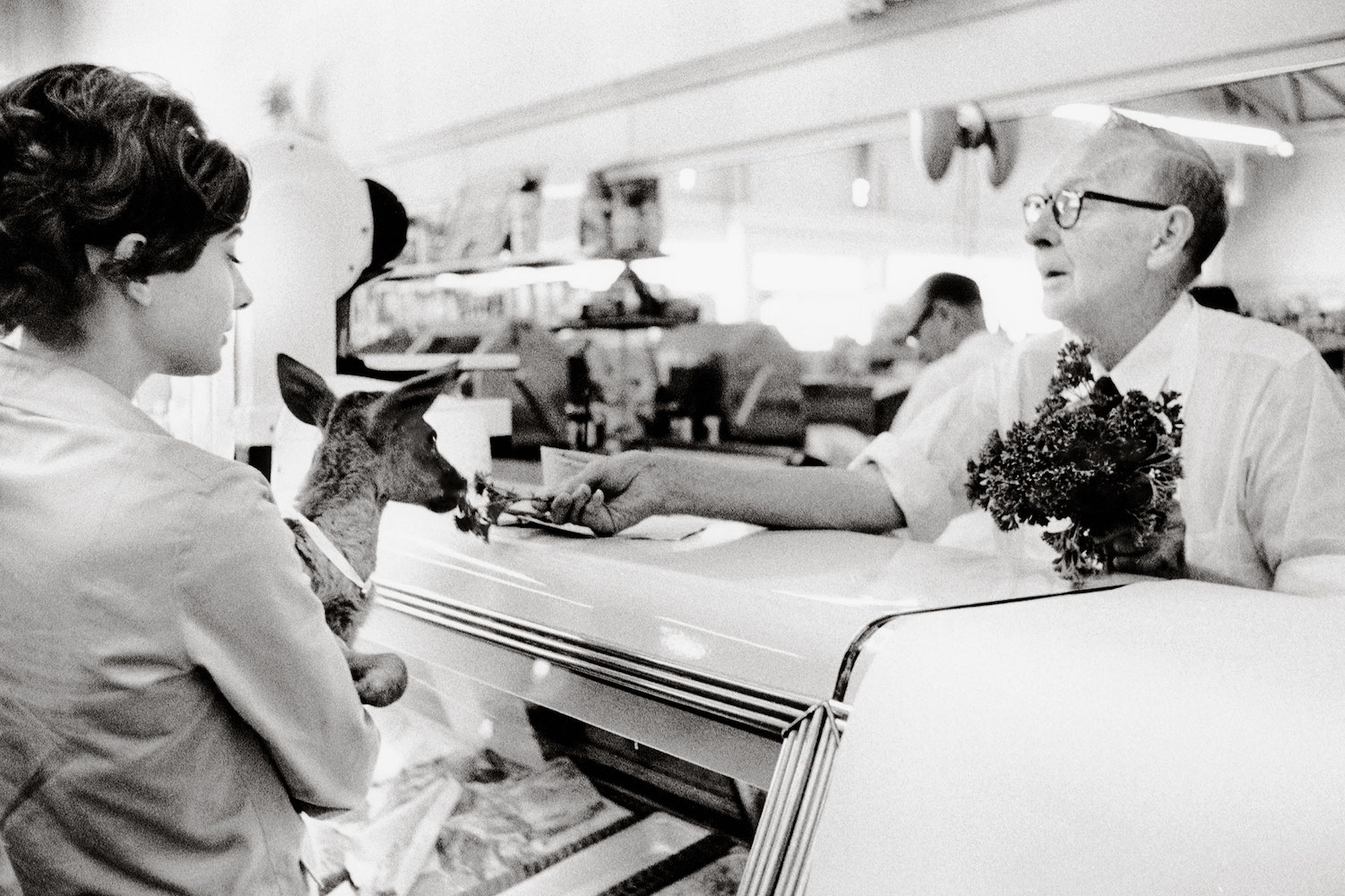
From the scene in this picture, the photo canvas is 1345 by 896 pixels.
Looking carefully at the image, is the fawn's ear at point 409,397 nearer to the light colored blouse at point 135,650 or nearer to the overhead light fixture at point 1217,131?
the light colored blouse at point 135,650

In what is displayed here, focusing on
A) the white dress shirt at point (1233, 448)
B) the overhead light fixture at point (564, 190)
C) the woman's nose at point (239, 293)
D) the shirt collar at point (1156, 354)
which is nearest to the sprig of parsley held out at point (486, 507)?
the woman's nose at point (239, 293)

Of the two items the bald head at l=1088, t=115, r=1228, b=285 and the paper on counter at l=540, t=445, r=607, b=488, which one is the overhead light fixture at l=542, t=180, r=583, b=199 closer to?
the bald head at l=1088, t=115, r=1228, b=285

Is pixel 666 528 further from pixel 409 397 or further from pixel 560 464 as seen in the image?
pixel 409 397

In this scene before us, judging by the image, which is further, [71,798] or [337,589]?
[337,589]

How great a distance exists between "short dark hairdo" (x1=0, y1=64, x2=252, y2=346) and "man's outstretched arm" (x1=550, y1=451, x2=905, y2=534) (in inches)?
29.9

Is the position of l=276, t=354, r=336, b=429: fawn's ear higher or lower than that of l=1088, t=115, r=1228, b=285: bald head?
lower

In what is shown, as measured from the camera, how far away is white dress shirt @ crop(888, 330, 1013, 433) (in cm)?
377

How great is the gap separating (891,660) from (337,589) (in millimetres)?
664

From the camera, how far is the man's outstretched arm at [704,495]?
5.49 feet

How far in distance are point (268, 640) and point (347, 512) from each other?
37 centimetres

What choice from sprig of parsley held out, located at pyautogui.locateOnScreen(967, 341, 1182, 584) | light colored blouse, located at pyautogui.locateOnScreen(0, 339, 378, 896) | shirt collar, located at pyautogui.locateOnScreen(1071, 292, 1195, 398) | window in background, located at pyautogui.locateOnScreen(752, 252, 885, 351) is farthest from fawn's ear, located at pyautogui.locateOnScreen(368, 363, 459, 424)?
window in background, located at pyautogui.locateOnScreen(752, 252, 885, 351)

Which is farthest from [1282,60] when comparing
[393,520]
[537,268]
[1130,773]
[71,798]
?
[537,268]

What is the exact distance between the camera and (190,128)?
105cm

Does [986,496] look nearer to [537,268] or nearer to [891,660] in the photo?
[891,660]
